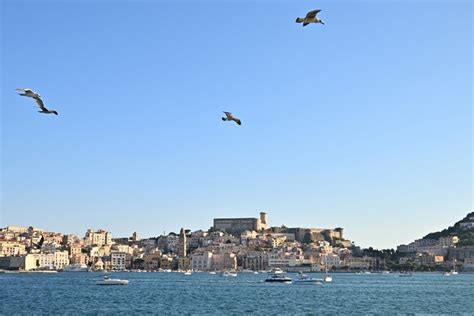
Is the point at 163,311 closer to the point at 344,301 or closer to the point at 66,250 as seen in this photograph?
the point at 344,301

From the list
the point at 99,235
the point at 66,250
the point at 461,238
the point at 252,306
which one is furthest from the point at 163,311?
the point at 461,238

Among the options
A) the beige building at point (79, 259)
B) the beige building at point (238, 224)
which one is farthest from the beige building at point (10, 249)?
the beige building at point (238, 224)

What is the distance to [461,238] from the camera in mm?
185375

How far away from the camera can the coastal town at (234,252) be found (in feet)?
479

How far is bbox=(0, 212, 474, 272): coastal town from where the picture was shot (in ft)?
479

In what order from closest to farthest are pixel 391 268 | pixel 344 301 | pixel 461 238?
1. pixel 344 301
2. pixel 391 268
3. pixel 461 238

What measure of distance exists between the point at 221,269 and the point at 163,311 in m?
107

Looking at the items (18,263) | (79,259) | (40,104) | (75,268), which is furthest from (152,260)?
(40,104)

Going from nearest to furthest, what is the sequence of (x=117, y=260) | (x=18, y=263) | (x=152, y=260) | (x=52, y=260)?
1. (x=18, y=263)
2. (x=52, y=260)
3. (x=117, y=260)
4. (x=152, y=260)

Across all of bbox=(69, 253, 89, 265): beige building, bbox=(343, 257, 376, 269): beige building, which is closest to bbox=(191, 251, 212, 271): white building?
bbox=(69, 253, 89, 265): beige building

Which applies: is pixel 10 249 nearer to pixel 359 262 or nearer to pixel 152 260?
pixel 152 260

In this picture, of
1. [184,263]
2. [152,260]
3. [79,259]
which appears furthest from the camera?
[152,260]

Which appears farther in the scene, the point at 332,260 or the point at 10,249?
the point at 332,260

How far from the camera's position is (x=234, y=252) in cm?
15225
